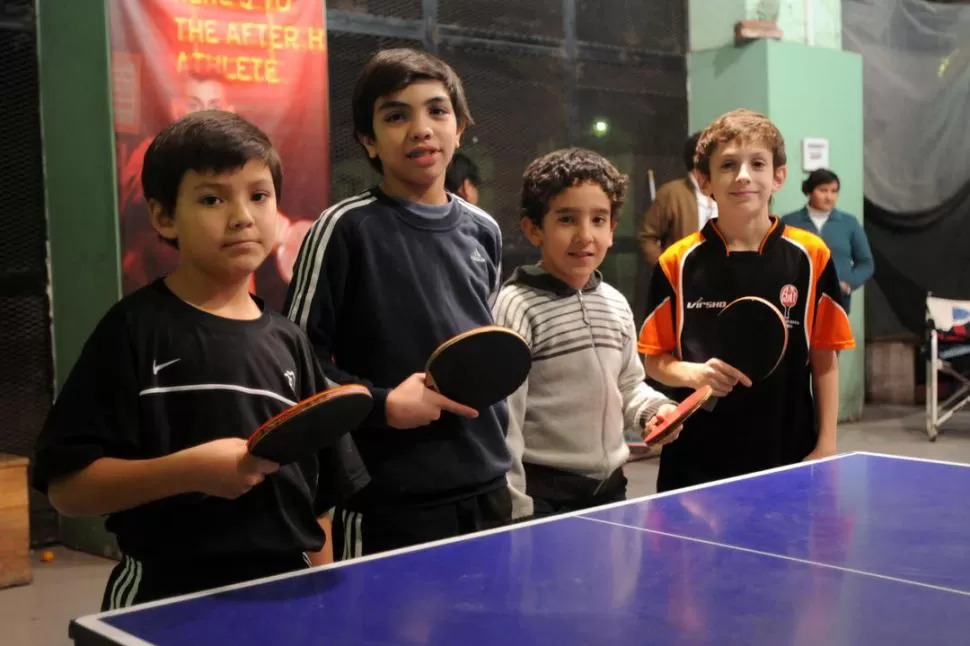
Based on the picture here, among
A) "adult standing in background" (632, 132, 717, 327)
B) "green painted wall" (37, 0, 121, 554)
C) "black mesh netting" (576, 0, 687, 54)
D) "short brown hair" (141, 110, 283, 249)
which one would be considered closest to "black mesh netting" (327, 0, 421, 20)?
"black mesh netting" (576, 0, 687, 54)

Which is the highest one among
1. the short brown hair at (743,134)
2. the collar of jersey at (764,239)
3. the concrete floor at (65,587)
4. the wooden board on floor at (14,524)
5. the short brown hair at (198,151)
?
the short brown hair at (743,134)

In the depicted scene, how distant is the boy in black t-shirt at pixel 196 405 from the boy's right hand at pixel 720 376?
0.96 m

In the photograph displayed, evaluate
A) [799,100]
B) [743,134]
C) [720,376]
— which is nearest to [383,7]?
[799,100]

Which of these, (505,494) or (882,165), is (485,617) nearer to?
(505,494)

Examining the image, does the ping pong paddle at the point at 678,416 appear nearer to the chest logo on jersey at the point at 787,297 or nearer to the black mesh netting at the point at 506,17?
the chest logo on jersey at the point at 787,297

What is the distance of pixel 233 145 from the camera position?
1.78 meters

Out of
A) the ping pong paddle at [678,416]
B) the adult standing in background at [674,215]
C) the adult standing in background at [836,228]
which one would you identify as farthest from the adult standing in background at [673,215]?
the ping pong paddle at [678,416]

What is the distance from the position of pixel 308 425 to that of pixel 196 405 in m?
0.28

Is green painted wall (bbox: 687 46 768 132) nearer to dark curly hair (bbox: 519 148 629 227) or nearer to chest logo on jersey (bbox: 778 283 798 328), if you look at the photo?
chest logo on jersey (bbox: 778 283 798 328)

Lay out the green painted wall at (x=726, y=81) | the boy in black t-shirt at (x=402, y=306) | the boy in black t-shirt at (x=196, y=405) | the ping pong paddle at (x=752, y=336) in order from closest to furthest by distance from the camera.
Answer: the boy in black t-shirt at (x=196, y=405)
the boy in black t-shirt at (x=402, y=306)
the ping pong paddle at (x=752, y=336)
the green painted wall at (x=726, y=81)

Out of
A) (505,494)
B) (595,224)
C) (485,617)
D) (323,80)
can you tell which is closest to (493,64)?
(323,80)

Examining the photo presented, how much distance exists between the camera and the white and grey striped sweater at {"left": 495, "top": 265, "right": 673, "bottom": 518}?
2457mm

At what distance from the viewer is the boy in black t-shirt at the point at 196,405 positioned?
5.27ft

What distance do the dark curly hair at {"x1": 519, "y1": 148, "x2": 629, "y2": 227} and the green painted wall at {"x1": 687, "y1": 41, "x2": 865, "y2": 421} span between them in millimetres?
5047
